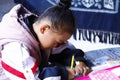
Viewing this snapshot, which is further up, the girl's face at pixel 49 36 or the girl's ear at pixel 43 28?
the girl's ear at pixel 43 28

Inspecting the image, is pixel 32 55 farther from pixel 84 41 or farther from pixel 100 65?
pixel 84 41

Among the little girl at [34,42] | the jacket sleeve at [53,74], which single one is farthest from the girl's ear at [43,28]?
the jacket sleeve at [53,74]

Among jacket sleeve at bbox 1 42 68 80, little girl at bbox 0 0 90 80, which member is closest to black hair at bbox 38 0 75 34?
little girl at bbox 0 0 90 80

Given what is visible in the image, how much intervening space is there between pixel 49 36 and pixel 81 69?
0.14 metres

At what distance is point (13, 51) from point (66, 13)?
0.62 feet

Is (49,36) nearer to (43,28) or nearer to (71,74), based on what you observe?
(43,28)

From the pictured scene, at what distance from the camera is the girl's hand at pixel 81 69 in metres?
0.89

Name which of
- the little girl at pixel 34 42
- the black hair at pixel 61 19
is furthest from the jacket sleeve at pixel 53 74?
the black hair at pixel 61 19

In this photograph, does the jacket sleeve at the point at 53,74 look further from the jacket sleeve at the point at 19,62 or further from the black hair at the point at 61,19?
the black hair at the point at 61,19

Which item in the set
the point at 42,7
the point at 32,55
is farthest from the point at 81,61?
the point at 42,7

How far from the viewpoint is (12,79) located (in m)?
0.86

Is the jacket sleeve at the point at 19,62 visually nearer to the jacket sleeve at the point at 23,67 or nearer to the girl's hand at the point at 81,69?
the jacket sleeve at the point at 23,67

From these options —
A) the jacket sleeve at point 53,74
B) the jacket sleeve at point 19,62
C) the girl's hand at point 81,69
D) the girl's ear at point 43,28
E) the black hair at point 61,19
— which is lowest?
the girl's hand at point 81,69

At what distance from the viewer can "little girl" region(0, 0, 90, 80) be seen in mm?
821
